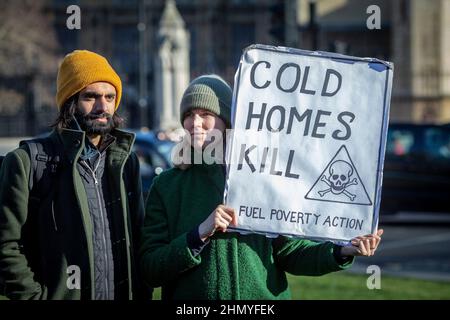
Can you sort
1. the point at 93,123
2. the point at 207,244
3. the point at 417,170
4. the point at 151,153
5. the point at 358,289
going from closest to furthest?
the point at 207,244 → the point at 93,123 → the point at 358,289 → the point at 151,153 → the point at 417,170

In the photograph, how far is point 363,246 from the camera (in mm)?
4383

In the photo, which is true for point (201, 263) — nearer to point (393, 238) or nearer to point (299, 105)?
point (299, 105)

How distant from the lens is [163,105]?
3488 cm

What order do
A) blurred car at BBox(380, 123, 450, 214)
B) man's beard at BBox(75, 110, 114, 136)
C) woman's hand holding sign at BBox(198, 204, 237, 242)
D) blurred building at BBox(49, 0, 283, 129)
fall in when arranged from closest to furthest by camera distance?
woman's hand holding sign at BBox(198, 204, 237, 242) < man's beard at BBox(75, 110, 114, 136) < blurred car at BBox(380, 123, 450, 214) < blurred building at BBox(49, 0, 283, 129)

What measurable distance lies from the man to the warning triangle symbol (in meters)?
0.82

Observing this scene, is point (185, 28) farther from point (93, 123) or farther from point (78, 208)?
point (78, 208)

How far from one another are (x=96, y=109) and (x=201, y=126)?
50cm

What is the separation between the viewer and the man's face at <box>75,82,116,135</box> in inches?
186

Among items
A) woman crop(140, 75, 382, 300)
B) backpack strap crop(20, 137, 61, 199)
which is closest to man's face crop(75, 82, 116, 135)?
backpack strap crop(20, 137, 61, 199)

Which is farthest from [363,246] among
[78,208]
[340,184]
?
[78,208]

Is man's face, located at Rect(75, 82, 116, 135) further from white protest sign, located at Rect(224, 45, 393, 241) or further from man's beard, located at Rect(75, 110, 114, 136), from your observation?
Result: white protest sign, located at Rect(224, 45, 393, 241)

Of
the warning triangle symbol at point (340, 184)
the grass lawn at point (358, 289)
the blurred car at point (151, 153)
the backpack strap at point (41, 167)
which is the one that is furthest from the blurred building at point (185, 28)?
the warning triangle symbol at point (340, 184)

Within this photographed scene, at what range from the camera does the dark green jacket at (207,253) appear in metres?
4.41
